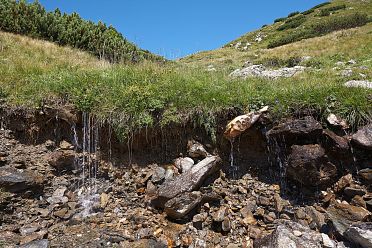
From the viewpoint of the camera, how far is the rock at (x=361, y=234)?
470 centimetres

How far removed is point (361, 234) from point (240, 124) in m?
2.76

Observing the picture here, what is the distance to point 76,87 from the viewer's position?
723 cm

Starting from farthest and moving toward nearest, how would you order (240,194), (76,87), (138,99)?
(76,87) → (138,99) → (240,194)

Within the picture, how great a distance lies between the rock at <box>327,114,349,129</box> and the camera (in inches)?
251

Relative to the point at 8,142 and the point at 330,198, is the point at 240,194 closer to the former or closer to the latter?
the point at 330,198

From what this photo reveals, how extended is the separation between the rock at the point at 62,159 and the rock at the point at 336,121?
5145 millimetres

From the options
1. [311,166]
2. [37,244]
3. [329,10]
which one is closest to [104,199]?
[37,244]

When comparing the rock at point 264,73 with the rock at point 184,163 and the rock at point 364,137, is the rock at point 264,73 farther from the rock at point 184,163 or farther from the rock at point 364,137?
the rock at point 364,137

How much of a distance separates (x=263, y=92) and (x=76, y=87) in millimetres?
4138

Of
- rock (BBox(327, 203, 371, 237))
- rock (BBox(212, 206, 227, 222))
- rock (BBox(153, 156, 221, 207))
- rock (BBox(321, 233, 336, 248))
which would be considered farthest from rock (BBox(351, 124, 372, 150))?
rock (BBox(212, 206, 227, 222))

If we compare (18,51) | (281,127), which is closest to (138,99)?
(281,127)

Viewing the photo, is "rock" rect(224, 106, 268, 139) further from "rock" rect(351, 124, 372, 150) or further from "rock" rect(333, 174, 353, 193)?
"rock" rect(333, 174, 353, 193)

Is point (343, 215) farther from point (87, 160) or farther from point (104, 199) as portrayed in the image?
point (87, 160)

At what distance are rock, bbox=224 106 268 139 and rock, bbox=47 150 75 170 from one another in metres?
3.15
